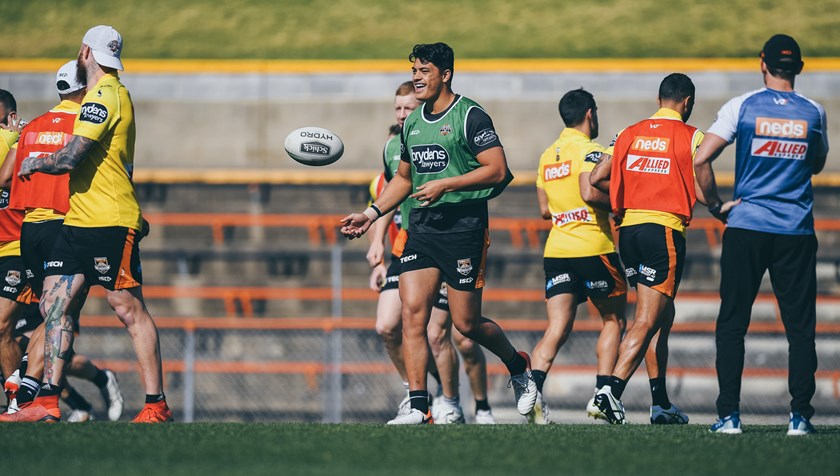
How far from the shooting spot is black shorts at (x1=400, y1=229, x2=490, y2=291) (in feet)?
25.0

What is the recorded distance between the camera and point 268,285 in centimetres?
1683

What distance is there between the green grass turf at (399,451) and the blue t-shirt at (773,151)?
1310 millimetres

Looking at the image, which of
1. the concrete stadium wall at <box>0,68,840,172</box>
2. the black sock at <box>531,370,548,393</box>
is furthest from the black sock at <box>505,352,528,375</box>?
the concrete stadium wall at <box>0,68,840,172</box>

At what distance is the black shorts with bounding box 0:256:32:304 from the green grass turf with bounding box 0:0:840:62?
13481 mm

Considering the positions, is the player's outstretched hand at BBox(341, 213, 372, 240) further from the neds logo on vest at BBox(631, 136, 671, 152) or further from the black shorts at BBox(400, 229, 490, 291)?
the neds logo on vest at BBox(631, 136, 671, 152)

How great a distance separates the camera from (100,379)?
10289 mm

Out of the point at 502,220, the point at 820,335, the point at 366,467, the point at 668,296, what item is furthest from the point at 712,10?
the point at 366,467

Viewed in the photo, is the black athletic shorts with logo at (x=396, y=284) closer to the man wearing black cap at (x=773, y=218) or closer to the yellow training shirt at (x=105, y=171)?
the yellow training shirt at (x=105, y=171)

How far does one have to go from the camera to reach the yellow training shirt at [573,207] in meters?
8.80

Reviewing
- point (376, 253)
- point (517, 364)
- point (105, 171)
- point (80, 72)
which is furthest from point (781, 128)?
point (80, 72)

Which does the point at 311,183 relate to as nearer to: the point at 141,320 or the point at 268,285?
the point at 268,285

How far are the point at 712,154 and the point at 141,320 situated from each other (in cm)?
388

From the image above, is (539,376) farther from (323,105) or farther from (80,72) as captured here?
(323,105)

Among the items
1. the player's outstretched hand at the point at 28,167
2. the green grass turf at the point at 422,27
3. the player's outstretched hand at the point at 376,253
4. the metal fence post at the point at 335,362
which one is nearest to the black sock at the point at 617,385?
the player's outstretched hand at the point at 376,253
